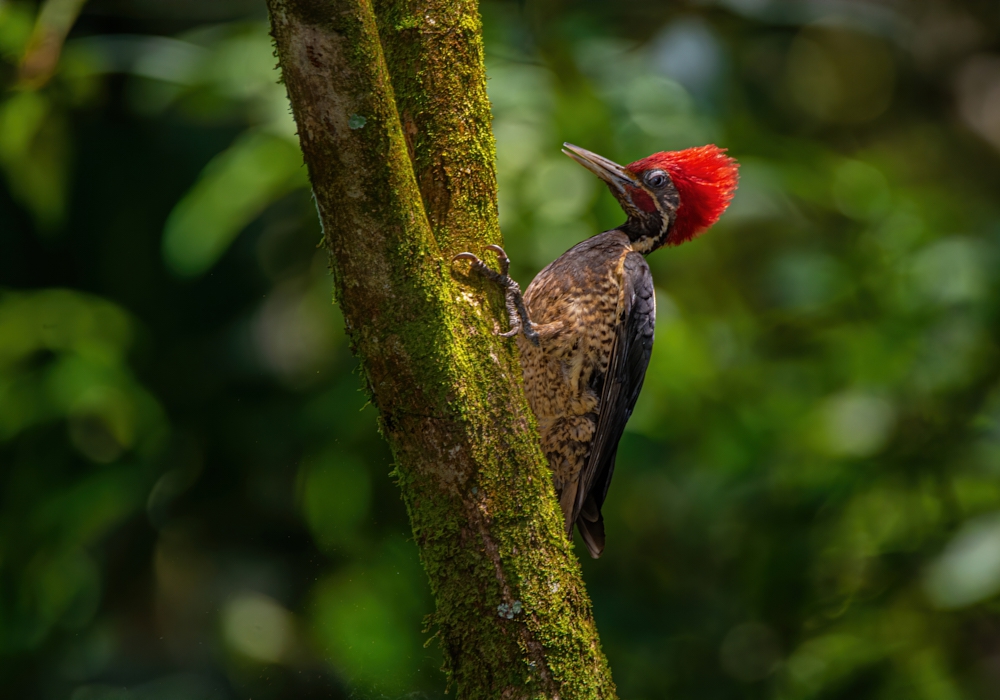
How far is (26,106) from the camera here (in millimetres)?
3305

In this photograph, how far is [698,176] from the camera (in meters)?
3.33

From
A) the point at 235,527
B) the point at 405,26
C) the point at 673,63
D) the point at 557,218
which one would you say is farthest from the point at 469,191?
the point at 235,527

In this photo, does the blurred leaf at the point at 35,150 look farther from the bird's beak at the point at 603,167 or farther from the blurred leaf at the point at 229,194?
the bird's beak at the point at 603,167

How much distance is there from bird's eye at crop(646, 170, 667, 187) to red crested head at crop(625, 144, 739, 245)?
18mm

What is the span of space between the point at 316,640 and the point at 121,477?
99cm

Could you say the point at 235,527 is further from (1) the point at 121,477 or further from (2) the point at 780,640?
(2) the point at 780,640

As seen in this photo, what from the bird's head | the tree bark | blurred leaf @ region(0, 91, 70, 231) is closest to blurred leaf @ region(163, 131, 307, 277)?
blurred leaf @ region(0, 91, 70, 231)

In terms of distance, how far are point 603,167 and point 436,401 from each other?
1712mm

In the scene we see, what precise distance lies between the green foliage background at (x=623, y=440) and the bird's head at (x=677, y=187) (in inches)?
3.9

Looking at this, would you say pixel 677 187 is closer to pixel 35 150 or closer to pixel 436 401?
pixel 436 401

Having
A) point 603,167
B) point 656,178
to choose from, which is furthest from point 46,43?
point 656,178

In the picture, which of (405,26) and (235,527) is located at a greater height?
(405,26)

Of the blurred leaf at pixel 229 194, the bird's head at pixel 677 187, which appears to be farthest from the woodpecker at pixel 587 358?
the blurred leaf at pixel 229 194

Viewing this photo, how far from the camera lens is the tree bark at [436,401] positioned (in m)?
1.65
